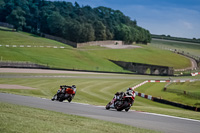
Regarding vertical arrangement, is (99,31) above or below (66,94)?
above

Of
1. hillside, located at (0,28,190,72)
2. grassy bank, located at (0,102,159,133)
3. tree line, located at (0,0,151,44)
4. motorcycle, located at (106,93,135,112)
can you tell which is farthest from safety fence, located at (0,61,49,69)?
tree line, located at (0,0,151,44)

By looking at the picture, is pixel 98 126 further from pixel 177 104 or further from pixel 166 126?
pixel 177 104

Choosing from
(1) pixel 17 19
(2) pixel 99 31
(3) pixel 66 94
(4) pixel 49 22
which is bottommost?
(3) pixel 66 94

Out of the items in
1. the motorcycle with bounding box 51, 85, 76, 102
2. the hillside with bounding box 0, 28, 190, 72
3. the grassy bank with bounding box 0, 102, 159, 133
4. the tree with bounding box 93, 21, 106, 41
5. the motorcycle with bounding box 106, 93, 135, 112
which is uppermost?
the tree with bounding box 93, 21, 106, 41

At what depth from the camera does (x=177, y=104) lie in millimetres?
35625

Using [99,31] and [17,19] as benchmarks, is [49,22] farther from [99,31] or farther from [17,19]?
[99,31]

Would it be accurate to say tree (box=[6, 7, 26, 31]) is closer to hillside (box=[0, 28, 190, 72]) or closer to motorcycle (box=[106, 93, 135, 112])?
hillside (box=[0, 28, 190, 72])

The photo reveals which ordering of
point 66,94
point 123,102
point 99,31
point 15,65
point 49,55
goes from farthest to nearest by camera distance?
point 99,31
point 49,55
point 15,65
point 66,94
point 123,102

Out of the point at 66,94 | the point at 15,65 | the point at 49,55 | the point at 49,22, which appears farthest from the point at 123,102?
the point at 49,22

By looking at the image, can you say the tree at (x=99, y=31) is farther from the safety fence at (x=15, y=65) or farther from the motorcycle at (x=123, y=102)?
the motorcycle at (x=123, y=102)

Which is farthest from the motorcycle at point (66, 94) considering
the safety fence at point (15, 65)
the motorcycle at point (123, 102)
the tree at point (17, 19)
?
the tree at point (17, 19)

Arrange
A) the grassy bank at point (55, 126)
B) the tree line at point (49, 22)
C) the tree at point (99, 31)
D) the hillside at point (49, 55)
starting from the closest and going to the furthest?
the grassy bank at point (55, 126) → the hillside at point (49, 55) → the tree line at point (49, 22) → the tree at point (99, 31)

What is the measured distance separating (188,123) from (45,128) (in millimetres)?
7247

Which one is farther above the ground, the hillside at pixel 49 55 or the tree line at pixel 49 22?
the tree line at pixel 49 22
